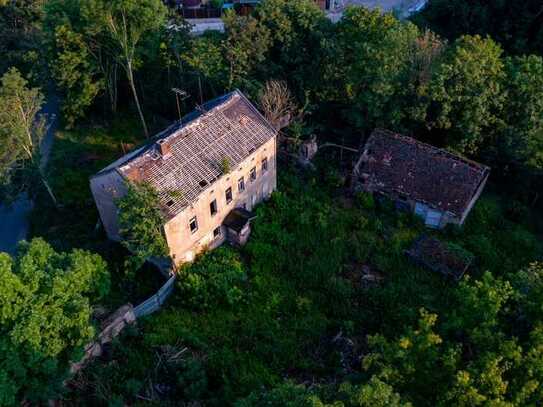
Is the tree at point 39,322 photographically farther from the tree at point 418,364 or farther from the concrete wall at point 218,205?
the tree at point 418,364

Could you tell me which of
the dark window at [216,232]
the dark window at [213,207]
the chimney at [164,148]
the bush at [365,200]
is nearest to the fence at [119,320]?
the dark window at [216,232]

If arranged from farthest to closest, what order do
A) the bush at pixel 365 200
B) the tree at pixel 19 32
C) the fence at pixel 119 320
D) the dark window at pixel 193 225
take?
1. the tree at pixel 19 32
2. the bush at pixel 365 200
3. the dark window at pixel 193 225
4. the fence at pixel 119 320

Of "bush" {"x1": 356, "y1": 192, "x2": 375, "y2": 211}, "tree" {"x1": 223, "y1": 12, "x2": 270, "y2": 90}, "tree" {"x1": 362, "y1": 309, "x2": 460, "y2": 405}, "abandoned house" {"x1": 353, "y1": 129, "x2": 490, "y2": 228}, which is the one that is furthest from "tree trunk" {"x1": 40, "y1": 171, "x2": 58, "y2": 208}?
"tree" {"x1": 362, "y1": 309, "x2": 460, "y2": 405}

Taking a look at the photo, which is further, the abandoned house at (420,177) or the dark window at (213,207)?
the abandoned house at (420,177)

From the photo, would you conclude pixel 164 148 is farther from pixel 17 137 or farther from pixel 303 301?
pixel 303 301

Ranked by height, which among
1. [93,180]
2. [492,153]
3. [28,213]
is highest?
[93,180]

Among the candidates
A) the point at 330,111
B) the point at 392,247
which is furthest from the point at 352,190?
the point at 330,111

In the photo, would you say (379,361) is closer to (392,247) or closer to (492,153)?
(392,247)
